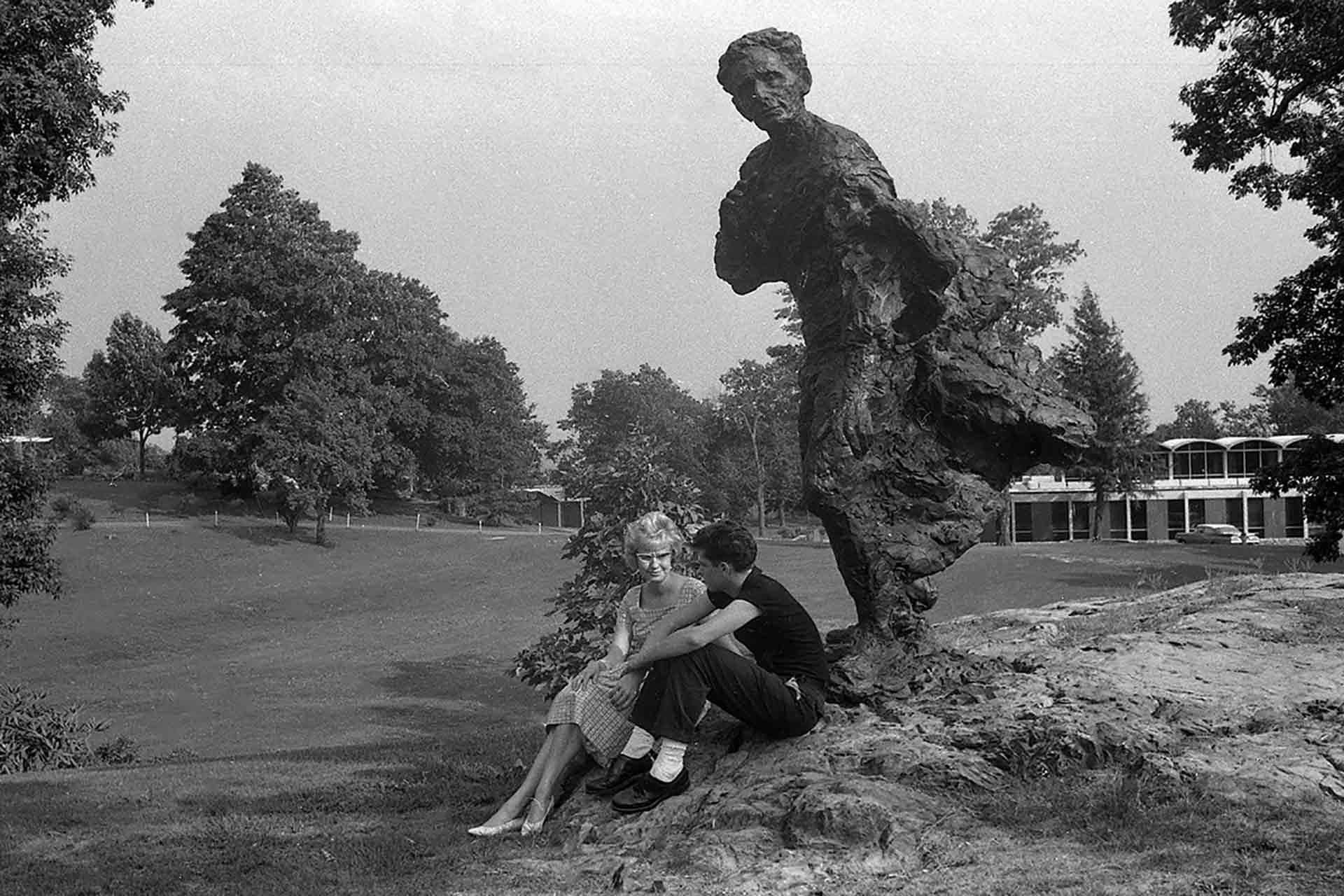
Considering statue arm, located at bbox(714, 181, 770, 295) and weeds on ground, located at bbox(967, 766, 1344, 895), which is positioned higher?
statue arm, located at bbox(714, 181, 770, 295)

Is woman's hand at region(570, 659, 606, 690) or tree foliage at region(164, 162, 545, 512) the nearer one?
woman's hand at region(570, 659, 606, 690)

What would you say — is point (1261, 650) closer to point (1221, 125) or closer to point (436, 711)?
point (1221, 125)

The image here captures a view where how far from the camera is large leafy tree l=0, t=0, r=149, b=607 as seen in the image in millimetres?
13797

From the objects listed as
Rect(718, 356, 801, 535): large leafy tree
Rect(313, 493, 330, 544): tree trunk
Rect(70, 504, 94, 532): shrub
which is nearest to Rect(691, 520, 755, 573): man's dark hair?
Rect(313, 493, 330, 544): tree trunk

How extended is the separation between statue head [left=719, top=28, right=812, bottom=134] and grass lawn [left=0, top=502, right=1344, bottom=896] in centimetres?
492

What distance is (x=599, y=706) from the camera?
22.1 ft

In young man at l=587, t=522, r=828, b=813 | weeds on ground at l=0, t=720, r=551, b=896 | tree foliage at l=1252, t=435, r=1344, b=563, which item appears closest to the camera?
weeds on ground at l=0, t=720, r=551, b=896

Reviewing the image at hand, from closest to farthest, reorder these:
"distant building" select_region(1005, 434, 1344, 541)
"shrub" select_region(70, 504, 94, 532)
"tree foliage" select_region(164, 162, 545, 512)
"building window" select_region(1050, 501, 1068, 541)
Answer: "shrub" select_region(70, 504, 94, 532) < "tree foliage" select_region(164, 162, 545, 512) < "distant building" select_region(1005, 434, 1344, 541) < "building window" select_region(1050, 501, 1068, 541)

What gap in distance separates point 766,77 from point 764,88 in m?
0.08

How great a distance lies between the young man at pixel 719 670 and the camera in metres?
6.32

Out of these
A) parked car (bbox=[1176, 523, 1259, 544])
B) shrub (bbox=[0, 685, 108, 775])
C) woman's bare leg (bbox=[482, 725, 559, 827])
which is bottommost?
shrub (bbox=[0, 685, 108, 775])

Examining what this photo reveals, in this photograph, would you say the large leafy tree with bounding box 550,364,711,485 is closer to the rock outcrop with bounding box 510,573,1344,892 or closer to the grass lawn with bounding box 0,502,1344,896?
the grass lawn with bounding box 0,502,1344,896

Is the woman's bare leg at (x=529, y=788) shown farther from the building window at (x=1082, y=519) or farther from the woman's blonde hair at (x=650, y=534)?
the building window at (x=1082, y=519)

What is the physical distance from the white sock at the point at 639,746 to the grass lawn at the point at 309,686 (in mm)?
677
